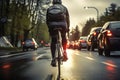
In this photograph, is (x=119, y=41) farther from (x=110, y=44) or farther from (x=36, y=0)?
(x=36, y=0)

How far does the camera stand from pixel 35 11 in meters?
80.9

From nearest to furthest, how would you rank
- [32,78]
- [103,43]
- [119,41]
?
1. [32,78]
2. [119,41]
3. [103,43]

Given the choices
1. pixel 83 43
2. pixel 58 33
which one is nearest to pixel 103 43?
pixel 58 33

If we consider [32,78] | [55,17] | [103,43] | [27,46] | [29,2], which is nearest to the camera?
[32,78]

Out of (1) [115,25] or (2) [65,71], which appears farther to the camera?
(1) [115,25]

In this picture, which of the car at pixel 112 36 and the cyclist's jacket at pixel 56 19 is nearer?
the cyclist's jacket at pixel 56 19

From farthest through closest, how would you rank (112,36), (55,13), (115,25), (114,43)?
(115,25)
(112,36)
(114,43)
(55,13)

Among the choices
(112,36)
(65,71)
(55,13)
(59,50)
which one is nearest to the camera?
(59,50)

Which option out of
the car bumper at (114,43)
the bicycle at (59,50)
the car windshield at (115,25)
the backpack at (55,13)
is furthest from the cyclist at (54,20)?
the car windshield at (115,25)

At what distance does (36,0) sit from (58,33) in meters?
69.5

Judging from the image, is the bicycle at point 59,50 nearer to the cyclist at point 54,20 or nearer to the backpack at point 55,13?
the cyclist at point 54,20

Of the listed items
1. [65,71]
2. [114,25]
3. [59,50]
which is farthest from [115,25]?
[59,50]

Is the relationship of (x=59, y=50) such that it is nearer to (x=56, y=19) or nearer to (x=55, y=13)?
(x=56, y=19)

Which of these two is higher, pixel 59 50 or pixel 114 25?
pixel 114 25
